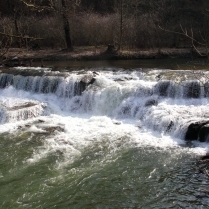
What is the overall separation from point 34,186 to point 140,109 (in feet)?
19.8

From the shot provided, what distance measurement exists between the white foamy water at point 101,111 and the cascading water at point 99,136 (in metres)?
0.03

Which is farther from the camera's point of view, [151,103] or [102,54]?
[102,54]

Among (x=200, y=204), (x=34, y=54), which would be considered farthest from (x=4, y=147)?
(x=34, y=54)

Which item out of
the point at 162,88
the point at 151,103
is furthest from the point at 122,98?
the point at 162,88

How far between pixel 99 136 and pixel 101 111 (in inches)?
109

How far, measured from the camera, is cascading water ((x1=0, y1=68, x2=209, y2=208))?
23.9 feet

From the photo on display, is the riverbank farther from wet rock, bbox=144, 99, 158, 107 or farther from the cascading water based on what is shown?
wet rock, bbox=144, 99, 158, 107

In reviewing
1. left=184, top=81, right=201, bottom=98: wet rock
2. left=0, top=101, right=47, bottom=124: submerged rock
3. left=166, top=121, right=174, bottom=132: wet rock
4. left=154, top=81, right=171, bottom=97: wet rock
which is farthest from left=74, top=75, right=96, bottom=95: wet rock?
left=166, top=121, right=174, bottom=132: wet rock

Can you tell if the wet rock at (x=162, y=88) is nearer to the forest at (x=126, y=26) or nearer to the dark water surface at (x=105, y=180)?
the dark water surface at (x=105, y=180)

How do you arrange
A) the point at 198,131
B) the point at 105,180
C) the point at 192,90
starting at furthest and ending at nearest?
1. the point at 192,90
2. the point at 198,131
3. the point at 105,180

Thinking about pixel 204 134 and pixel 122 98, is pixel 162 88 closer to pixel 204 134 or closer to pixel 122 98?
pixel 122 98

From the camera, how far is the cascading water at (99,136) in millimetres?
7270

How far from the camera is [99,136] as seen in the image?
10562 millimetres

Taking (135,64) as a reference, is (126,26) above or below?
above
